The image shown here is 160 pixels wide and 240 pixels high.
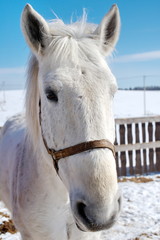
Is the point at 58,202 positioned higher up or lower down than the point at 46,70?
lower down

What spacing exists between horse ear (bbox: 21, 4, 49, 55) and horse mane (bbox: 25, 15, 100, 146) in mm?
62

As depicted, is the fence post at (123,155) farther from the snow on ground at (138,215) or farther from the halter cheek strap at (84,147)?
the halter cheek strap at (84,147)

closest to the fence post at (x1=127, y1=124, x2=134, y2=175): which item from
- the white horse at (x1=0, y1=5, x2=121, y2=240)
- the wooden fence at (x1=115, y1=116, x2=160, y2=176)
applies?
the wooden fence at (x1=115, y1=116, x2=160, y2=176)

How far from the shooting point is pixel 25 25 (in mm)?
1833

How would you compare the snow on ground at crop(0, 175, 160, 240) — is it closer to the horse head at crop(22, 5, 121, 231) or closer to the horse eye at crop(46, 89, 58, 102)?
the horse head at crop(22, 5, 121, 231)

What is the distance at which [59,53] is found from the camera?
1.74 metres

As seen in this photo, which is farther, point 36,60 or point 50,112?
point 36,60

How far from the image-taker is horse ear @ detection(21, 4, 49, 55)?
1.82 metres

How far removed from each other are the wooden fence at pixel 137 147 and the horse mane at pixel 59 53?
4.67m

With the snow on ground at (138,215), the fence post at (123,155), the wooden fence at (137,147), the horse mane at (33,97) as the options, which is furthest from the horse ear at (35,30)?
the fence post at (123,155)

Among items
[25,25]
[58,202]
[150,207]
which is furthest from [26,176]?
[150,207]

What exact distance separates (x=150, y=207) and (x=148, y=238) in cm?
109

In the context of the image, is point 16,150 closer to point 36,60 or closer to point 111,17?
point 36,60

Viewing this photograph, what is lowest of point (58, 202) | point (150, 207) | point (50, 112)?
point (150, 207)
